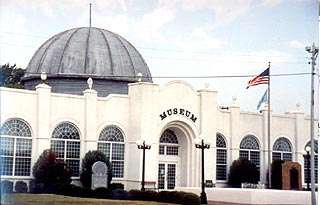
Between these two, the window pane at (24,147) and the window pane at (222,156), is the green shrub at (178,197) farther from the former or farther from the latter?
the window pane at (222,156)

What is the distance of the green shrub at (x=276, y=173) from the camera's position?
12.4 metres

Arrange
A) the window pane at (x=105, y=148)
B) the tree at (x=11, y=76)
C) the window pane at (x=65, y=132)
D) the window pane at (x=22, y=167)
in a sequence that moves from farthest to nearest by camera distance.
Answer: the window pane at (x=105, y=148)
the window pane at (x=65, y=132)
the window pane at (x=22, y=167)
the tree at (x=11, y=76)

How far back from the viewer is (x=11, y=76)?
1015 cm

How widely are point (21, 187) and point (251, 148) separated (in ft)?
14.4

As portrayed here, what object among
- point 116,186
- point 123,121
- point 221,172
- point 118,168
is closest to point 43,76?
point 123,121

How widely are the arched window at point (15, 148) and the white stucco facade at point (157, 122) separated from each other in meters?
0.13

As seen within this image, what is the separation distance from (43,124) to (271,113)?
3.54 meters

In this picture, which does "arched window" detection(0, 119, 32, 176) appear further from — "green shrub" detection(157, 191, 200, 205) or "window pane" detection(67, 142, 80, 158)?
"green shrub" detection(157, 191, 200, 205)

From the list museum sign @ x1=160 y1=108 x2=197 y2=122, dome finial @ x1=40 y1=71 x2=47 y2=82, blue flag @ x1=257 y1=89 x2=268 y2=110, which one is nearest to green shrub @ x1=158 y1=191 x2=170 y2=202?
blue flag @ x1=257 y1=89 x2=268 y2=110

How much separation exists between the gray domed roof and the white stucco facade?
13.3 inches

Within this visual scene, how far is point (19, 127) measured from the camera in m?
10.3

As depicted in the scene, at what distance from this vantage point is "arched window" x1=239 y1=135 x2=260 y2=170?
1270 centimetres

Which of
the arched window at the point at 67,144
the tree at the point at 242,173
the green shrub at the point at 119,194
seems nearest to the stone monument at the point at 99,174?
the arched window at the point at 67,144

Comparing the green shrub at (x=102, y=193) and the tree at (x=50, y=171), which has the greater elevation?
the tree at (x=50, y=171)
